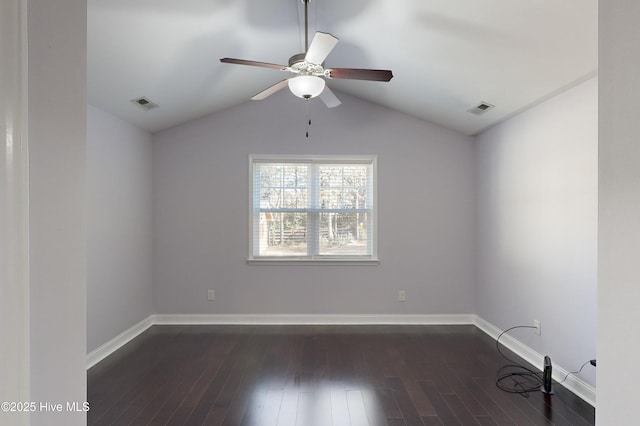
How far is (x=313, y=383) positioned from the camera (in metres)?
2.88

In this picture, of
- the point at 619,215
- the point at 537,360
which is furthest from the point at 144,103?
the point at 537,360

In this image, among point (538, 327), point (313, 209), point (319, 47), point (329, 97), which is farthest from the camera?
point (313, 209)

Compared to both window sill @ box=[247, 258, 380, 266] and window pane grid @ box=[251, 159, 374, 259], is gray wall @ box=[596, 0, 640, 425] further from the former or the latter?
window pane grid @ box=[251, 159, 374, 259]

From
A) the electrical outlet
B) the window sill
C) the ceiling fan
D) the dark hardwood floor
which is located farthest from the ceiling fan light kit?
the electrical outlet

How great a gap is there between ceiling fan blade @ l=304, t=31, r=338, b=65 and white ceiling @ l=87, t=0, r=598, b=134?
616 mm

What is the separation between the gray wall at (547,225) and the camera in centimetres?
264

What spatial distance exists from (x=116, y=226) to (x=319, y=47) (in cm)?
281

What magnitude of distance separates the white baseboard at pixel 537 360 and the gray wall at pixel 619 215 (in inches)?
84.2

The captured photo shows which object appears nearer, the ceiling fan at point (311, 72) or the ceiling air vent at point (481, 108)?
the ceiling fan at point (311, 72)

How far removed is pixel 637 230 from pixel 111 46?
3.15 meters

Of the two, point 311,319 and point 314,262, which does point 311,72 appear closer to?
point 314,262

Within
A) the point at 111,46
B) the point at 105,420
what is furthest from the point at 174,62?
the point at 105,420

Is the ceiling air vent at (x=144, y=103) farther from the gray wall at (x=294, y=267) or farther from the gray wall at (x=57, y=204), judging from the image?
the gray wall at (x=57, y=204)

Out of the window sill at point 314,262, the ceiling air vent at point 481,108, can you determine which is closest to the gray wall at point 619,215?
the ceiling air vent at point 481,108
